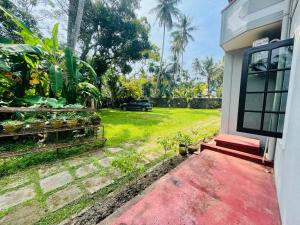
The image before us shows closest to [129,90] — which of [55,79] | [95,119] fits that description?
[95,119]

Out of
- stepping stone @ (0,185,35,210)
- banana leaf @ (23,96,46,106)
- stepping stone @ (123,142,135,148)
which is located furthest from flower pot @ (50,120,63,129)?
stepping stone @ (123,142,135,148)

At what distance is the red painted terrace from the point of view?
2.01 metres

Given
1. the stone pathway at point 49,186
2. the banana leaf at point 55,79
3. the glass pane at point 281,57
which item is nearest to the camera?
the stone pathway at point 49,186

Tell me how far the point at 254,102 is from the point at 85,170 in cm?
357

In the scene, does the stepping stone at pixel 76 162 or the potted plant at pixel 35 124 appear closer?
the stepping stone at pixel 76 162

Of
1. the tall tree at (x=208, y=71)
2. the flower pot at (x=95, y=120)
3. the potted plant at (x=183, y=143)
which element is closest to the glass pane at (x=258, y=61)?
the potted plant at (x=183, y=143)

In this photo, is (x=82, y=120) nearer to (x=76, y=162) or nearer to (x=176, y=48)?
(x=76, y=162)

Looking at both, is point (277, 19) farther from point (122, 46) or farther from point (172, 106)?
point (172, 106)

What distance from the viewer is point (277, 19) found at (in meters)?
3.53

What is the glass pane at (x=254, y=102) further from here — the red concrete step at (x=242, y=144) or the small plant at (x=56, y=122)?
the small plant at (x=56, y=122)

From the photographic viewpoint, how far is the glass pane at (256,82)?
2852 millimetres

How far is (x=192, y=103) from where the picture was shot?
24203mm

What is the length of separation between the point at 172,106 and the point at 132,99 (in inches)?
379

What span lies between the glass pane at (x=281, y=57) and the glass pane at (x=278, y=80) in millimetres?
Answer: 121
